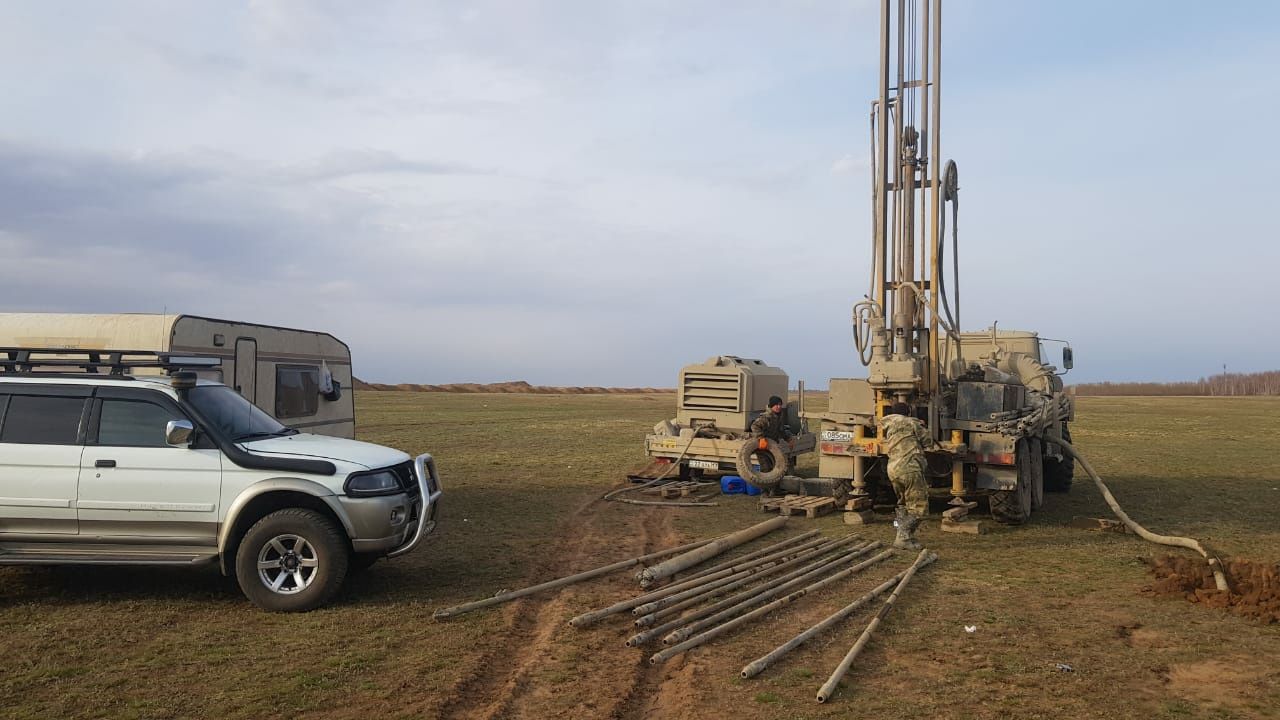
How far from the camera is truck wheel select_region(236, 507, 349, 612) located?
695 centimetres

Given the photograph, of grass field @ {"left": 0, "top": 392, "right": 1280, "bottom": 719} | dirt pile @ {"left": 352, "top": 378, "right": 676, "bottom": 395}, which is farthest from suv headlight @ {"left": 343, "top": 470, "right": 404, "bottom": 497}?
A: dirt pile @ {"left": 352, "top": 378, "right": 676, "bottom": 395}

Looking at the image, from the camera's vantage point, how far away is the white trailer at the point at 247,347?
1033 cm

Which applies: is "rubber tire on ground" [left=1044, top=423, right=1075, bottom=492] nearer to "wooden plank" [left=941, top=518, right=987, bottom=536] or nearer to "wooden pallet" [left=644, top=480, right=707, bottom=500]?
"wooden plank" [left=941, top=518, right=987, bottom=536]

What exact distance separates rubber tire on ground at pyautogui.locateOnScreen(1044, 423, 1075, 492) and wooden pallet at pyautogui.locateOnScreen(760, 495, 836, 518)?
5390 mm

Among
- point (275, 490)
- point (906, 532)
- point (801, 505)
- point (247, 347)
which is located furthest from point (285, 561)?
point (801, 505)

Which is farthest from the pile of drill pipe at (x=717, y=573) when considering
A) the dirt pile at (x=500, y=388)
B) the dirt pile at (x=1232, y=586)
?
the dirt pile at (x=500, y=388)

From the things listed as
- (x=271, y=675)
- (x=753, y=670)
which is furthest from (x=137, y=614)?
(x=753, y=670)

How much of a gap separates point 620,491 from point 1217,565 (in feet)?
27.2

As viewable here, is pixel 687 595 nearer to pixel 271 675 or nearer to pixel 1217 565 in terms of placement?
pixel 271 675

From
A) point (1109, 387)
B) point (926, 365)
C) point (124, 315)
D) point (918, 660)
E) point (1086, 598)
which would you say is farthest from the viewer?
point (1109, 387)

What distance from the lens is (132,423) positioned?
23.7ft

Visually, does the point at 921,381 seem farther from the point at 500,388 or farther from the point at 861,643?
the point at 500,388

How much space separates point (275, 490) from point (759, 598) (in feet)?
13.2

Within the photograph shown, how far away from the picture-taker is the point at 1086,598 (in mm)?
7781
